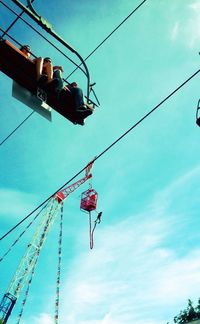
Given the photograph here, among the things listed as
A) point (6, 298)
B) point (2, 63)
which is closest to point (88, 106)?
point (2, 63)

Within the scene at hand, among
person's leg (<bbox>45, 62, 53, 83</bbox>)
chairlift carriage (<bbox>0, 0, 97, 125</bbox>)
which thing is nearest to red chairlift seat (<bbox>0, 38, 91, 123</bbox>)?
chairlift carriage (<bbox>0, 0, 97, 125</bbox>)

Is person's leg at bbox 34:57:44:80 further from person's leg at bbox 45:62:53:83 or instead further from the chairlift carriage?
person's leg at bbox 45:62:53:83

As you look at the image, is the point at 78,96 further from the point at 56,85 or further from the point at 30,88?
the point at 30,88

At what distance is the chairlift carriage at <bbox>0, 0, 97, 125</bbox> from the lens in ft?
16.4

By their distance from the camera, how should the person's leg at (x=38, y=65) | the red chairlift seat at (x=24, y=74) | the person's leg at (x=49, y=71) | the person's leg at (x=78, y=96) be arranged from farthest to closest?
1. the person's leg at (x=78, y=96)
2. the person's leg at (x=49, y=71)
3. the person's leg at (x=38, y=65)
4. the red chairlift seat at (x=24, y=74)

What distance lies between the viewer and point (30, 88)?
17.1 ft

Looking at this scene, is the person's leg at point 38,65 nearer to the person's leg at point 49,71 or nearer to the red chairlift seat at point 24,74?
the red chairlift seat at point 24,74

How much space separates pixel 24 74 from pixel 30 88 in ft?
0.77

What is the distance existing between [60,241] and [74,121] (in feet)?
119

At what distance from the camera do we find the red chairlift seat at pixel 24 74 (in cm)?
498

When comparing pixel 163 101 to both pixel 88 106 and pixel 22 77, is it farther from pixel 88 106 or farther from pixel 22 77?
pixel 22 77

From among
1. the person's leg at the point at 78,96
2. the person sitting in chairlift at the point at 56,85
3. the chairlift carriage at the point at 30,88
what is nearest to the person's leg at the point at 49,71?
the person sitting in chairlift at the point at 56,85

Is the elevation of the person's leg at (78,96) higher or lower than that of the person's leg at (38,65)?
lower

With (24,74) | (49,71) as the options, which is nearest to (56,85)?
(49,71)
